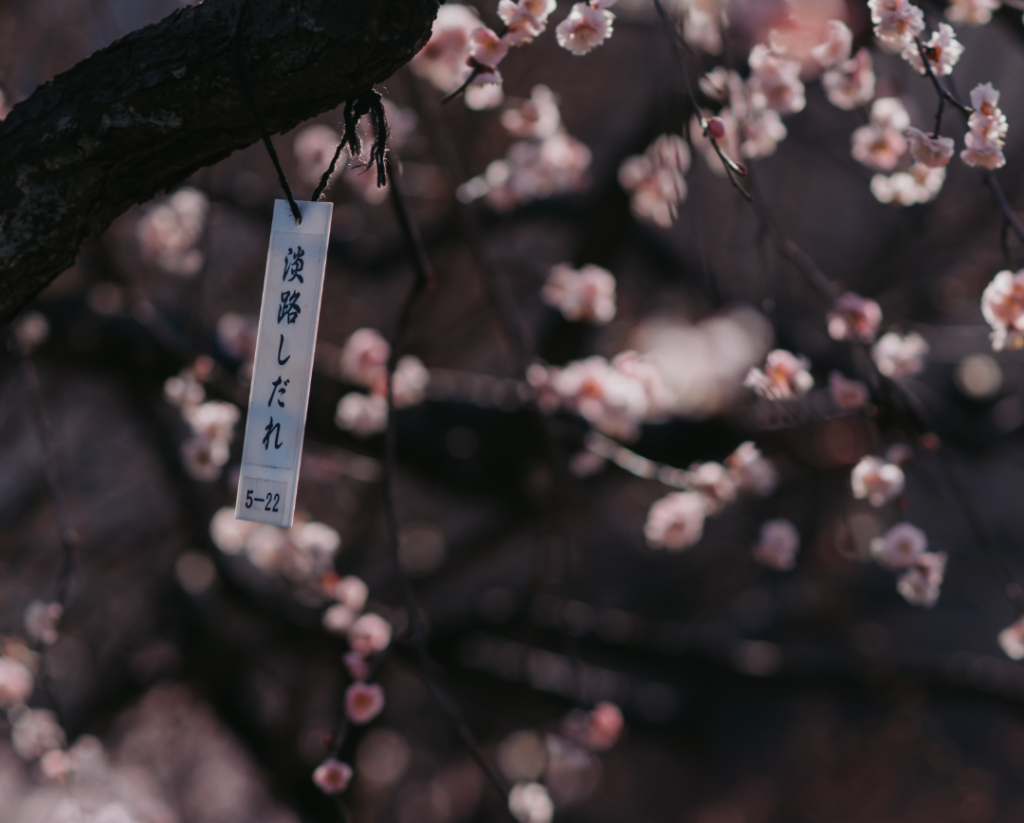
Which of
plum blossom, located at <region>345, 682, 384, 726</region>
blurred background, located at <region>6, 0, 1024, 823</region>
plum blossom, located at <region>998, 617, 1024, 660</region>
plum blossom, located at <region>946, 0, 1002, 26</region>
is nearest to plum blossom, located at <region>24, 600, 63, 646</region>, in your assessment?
blurred background, located at <region>6, 0, 1024, 823</region>

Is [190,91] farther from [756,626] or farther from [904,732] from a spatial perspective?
[904,732]

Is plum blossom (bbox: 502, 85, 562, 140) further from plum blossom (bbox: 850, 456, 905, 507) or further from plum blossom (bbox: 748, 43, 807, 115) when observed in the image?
plum blossom (bbox: 850, 456, 905, 507)

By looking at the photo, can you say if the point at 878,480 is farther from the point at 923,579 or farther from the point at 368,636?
the point at 368,636

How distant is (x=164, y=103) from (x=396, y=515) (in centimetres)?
57

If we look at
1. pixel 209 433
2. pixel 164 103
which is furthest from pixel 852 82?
pixel 209 433

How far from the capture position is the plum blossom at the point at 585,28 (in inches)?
31.1

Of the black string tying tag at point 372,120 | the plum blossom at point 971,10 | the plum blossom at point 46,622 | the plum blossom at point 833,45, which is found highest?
the black string tying tag at point 372,120

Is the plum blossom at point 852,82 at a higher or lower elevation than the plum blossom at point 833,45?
lower

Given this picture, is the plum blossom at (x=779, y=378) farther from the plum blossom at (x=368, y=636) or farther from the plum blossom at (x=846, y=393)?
the plum blossom at (x=368, y=636)

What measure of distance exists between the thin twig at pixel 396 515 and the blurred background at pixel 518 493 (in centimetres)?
33

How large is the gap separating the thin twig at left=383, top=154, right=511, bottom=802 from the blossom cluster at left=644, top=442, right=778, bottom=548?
0.64 m

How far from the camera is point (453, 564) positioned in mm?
2889

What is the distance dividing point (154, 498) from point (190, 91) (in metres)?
3.32

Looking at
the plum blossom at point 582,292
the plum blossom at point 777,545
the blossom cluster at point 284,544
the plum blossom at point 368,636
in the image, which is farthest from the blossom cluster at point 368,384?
the plum blossom at point 777,545
